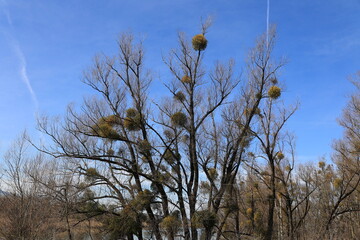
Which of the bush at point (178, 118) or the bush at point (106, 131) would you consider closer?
the bush at point (178, 118)

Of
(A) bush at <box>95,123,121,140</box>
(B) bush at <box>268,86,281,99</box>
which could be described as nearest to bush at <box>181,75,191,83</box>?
(B) bush at <box>268,86,281,99</box>

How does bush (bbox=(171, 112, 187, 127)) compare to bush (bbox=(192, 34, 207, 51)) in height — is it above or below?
below

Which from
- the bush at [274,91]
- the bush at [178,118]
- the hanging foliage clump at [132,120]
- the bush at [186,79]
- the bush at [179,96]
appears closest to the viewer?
the bush at [178,118]

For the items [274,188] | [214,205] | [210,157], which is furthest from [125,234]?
[274,188]

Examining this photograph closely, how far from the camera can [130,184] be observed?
49.0 ft

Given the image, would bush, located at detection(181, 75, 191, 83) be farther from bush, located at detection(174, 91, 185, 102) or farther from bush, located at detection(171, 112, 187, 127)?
bush, located at detection(171, 112, 187, 127)

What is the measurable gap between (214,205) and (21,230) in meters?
8.01

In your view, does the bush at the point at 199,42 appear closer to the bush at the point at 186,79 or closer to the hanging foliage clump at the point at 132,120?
the bush at the point at 186,79

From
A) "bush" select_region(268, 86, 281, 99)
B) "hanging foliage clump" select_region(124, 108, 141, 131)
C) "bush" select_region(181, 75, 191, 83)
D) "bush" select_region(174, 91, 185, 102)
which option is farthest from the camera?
"bush" select_region(181, 75, 191, 83)

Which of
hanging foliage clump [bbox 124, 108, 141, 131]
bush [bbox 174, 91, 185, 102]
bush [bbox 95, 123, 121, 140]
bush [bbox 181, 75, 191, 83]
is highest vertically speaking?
bush [bbox 181, 75, 191, 83]

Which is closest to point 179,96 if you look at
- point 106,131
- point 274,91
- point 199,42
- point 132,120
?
point 132,120

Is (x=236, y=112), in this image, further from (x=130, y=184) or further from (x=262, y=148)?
(x=130, y=184)

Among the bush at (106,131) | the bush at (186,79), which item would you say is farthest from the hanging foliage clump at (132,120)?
the bush at (186,79)

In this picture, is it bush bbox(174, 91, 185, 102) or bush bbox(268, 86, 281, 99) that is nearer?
bush bbox(268, 86, 281, 99)
